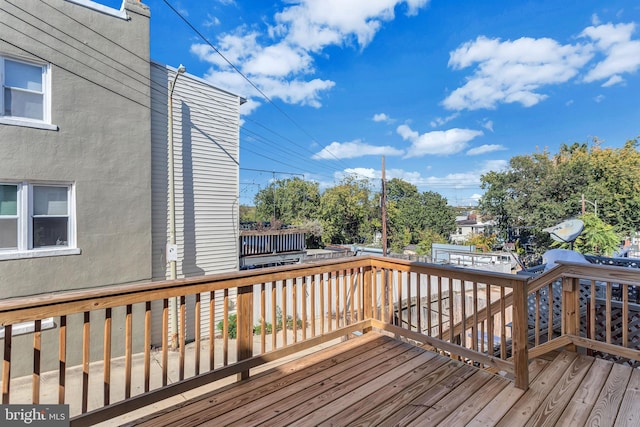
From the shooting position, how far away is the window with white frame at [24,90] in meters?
4.97

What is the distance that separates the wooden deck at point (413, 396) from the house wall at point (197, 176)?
554 cm

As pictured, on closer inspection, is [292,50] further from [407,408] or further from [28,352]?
[407,408]

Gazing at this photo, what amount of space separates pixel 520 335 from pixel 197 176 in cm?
729

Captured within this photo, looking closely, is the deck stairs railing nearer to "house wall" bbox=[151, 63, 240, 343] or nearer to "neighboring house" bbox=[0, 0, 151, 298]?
"neighboring house" bbox=[0, 0, 151, 298]

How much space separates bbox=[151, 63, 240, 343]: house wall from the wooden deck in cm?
554

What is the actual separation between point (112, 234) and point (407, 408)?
618 centimetres

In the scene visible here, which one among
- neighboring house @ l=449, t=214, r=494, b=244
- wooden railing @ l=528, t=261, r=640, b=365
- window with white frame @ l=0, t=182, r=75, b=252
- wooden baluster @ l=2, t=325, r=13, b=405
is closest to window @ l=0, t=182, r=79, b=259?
window with white frame @ l=0, t=182, r=75, b=252

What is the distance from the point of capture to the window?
4961 millimetres

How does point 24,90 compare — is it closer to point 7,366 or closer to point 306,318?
point 7,366

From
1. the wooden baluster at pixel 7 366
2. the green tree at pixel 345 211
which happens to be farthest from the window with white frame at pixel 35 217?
the green tree at pixel 345 211

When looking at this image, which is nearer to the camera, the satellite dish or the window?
the satellite dish

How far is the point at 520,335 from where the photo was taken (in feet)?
6.66

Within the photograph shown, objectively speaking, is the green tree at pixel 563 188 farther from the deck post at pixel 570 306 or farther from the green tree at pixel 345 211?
the deck post at pixel 570 306

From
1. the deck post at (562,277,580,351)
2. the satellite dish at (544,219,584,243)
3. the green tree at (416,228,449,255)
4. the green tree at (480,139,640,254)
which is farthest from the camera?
the green tree at (416,228,449,255)
